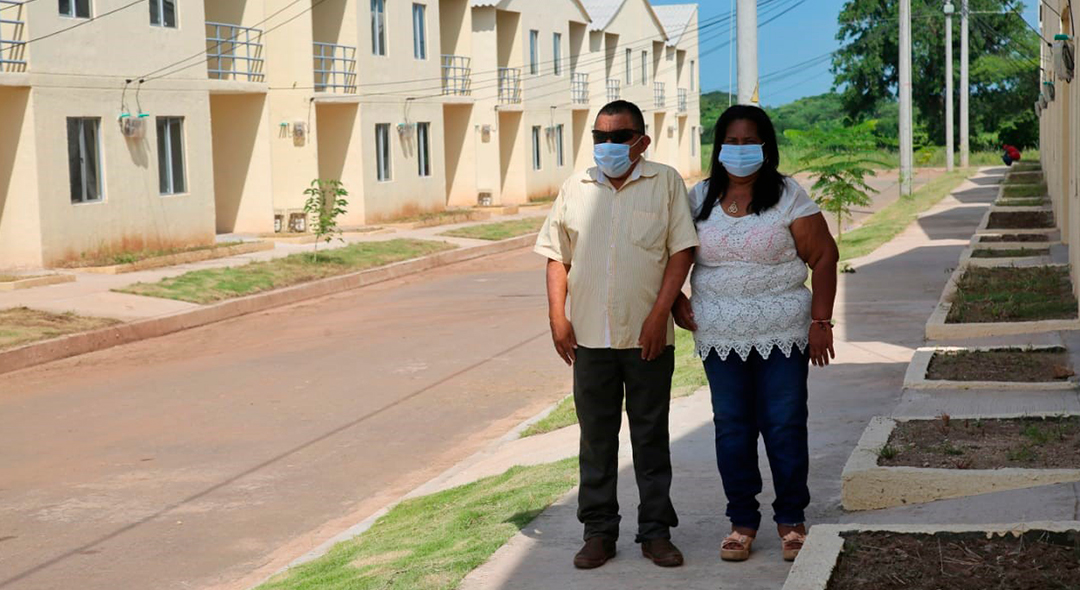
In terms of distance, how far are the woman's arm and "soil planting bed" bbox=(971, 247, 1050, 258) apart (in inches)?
435

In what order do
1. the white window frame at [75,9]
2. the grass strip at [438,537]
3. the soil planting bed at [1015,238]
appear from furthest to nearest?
the white window frame at [75,9], the soil planting bed at [1015,238], the grass strip at [438,537]

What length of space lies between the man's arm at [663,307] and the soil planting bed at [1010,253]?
37.0 feet

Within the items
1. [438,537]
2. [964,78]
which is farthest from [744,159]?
[964,78]

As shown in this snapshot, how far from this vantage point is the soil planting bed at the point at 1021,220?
840 inches

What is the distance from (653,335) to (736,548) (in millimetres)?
886

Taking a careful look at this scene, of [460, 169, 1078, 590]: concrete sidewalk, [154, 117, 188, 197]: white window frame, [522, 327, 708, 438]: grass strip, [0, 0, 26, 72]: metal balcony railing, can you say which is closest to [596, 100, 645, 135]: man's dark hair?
[460, 169, 1078, 590]: concrete sidewalk

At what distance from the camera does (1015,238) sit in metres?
18.2

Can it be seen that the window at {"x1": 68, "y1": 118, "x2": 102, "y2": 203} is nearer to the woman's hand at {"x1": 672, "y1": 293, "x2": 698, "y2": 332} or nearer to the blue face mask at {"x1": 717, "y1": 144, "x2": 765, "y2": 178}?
the woman's hand at {"x1": 672, "y1": 293, "x2": 698, "y2": 332}

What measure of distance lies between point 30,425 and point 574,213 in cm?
656

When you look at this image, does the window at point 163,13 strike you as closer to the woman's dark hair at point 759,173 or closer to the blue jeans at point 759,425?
the woman's dark hair at point 759,173

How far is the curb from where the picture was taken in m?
13.8

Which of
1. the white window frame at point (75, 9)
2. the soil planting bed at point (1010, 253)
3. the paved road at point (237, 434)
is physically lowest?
the paved road at point (237, 434)

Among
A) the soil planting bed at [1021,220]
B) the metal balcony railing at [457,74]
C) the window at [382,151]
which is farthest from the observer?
the metal balcony railing at [457,74]

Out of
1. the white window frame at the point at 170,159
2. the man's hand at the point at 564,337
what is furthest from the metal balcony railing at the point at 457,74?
the man's hand at the point at 564,337
